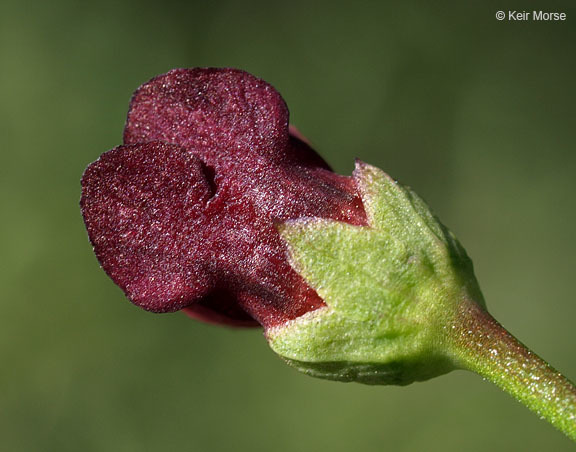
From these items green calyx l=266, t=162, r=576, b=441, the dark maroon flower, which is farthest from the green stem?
the dark maroon flower

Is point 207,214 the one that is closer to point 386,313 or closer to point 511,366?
point 386,313

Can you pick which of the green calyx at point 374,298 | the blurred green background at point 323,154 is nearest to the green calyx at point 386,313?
the green calyx at point 374,298

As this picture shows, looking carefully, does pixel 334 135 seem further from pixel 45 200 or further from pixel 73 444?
pixel 73 444

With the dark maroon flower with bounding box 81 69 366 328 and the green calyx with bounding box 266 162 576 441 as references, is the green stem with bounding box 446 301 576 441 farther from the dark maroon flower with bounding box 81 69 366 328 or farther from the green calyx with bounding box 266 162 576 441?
the dark maroon flower with bounding box 81 69 366 328

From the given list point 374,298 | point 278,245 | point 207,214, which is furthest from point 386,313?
point 207,214

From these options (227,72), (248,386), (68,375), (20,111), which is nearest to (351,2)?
(20,111)

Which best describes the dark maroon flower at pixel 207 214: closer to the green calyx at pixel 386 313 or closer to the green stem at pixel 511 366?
the green calyx at pixel 386 313
